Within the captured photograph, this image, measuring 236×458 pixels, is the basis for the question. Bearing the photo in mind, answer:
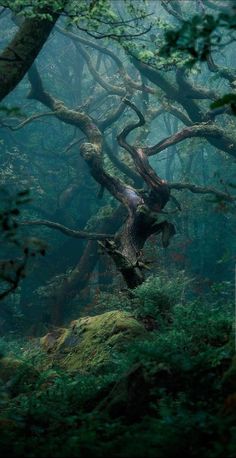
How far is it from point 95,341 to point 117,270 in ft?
11.6

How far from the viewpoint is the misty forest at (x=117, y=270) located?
3.83 m

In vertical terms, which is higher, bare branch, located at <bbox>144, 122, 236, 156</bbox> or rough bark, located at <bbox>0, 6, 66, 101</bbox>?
bare branch, located at <bbox>144, 122, 236, 156</bbox>

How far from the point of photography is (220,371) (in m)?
5.04

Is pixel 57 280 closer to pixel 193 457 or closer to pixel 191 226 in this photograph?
pixel 191 226

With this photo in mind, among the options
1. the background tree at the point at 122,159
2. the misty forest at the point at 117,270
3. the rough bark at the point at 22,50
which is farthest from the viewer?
the background tree at the point at 122,159

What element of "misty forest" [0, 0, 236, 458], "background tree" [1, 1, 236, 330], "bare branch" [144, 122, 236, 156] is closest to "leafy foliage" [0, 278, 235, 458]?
"misty forest" [0, 0, 236, 458]

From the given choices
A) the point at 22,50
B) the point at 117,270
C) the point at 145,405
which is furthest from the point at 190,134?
the point at 145,405

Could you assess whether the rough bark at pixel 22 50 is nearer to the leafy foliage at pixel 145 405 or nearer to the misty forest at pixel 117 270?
the misty forest at pixel 117 270

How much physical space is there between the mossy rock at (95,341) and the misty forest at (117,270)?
4 cm

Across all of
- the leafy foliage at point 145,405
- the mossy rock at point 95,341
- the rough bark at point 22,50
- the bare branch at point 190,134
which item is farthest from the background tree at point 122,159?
the leafy foliage at point 145,405

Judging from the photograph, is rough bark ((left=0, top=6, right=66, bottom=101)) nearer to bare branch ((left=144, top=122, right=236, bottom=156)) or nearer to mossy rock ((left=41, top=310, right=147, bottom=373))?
mossy rock ((left=41, top=310, right=147, bottom=373))

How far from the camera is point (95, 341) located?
809cm

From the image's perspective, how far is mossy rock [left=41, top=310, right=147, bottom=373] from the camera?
7.26 m

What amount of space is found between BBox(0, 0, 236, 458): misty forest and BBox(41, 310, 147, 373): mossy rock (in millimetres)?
41
